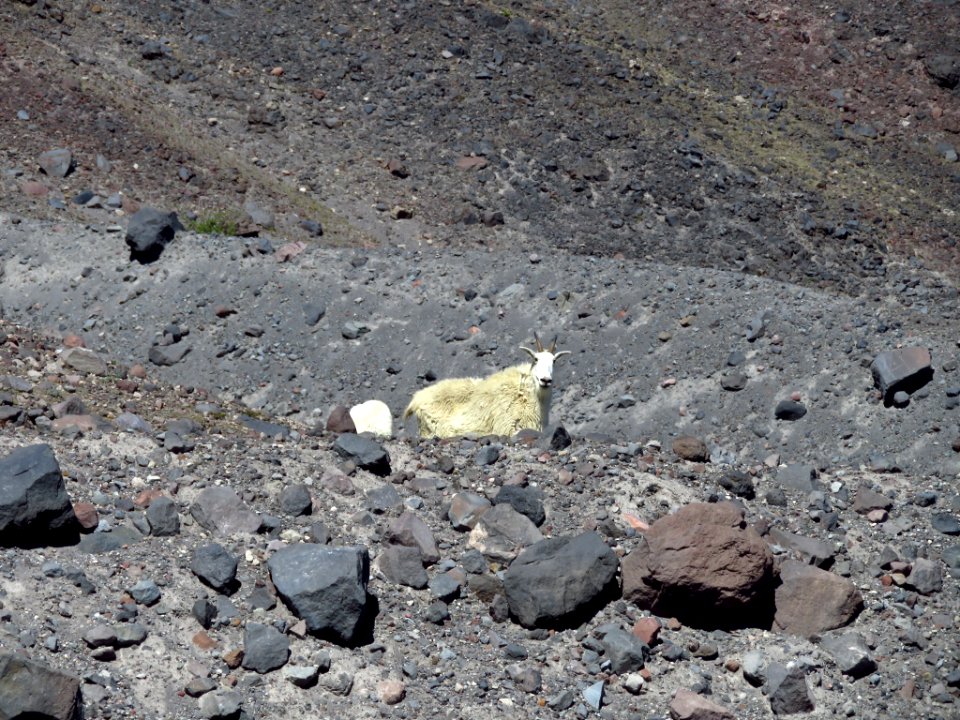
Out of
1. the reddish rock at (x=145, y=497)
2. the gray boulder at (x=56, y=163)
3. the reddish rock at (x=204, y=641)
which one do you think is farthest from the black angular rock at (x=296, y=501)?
the gray boulder at (x=56, y=163)

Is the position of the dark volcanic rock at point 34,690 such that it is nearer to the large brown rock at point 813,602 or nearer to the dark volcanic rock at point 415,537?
the dark volcanic rock at point 415,537

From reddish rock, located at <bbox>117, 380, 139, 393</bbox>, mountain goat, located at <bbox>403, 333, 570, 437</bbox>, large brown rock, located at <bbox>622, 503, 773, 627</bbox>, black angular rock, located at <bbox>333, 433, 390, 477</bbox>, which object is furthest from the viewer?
mountain goat, located at <bbox>403, 333, 570, 437</bbox>

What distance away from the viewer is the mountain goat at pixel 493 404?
41.5ft

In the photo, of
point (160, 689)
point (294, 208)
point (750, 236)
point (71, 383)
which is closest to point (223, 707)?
point (160, 689)

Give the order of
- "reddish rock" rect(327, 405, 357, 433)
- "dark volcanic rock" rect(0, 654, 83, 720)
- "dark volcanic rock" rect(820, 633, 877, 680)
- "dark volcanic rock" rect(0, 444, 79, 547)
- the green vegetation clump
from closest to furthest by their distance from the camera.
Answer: "dark volcanic rock" rect(0, 654, 83, 720) → "dark volcanic rock" rect(0, 444, 79, 547) → "dark volcanic rock" rect(820, 633, 877, 680) → "reddish rock" rect(327, 405, 357, 433) → the green vegetation clump

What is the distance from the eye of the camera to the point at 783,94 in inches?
1160

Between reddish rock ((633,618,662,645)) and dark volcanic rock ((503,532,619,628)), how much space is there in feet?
1.01

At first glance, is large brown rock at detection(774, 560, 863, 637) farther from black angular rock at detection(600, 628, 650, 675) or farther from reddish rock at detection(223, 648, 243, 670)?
reddish rock at detection(223, 648, 243, 670)

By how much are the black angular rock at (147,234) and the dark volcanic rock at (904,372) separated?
9.48 m

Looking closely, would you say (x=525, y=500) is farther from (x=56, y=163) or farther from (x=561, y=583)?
(x=56, y=163)

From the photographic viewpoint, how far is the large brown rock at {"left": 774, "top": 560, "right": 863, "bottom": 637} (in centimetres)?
857

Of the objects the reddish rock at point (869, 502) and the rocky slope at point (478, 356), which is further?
the reddish rock at point (869, 502)

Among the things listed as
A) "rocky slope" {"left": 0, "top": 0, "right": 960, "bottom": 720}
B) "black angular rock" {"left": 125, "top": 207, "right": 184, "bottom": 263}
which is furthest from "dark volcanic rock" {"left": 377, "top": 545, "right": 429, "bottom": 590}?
"black angular rock" {"left": 125, "top": 207, "right": 184, "bottom": 263}

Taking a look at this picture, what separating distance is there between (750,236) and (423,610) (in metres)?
16.3
